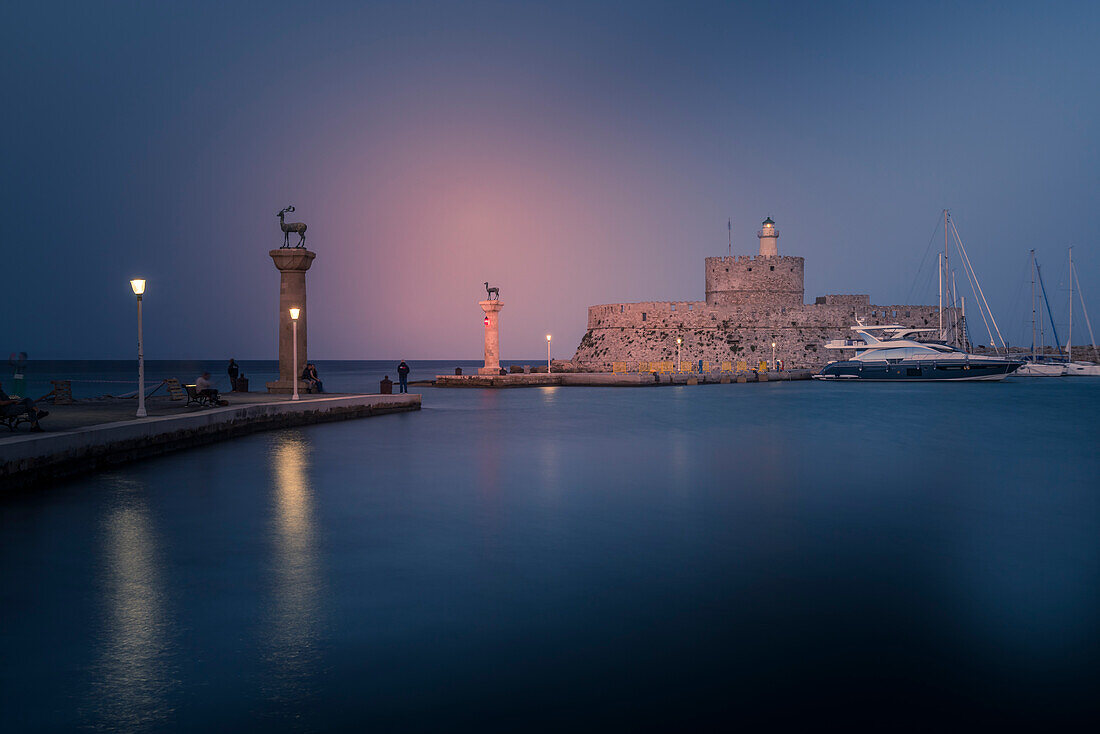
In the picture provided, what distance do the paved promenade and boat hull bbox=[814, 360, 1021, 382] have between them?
99.4 feet

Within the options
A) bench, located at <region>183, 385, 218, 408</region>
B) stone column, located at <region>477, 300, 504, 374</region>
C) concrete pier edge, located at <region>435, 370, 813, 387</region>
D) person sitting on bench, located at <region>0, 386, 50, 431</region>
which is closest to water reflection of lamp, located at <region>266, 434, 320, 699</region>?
person sitting on bench, located at <region>0, 386, 50, 431</region>

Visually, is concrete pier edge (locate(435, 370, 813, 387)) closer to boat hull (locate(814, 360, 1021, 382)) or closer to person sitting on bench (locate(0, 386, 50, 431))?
boat hull (locate(814, 360, 1021, 382))

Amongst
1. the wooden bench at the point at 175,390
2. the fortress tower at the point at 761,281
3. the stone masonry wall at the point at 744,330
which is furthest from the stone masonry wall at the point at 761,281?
the wooden bench at the point at 175,390

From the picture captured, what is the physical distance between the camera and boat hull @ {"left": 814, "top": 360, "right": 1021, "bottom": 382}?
3909 cm

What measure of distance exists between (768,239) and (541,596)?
161 ft

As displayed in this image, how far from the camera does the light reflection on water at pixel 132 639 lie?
325 cm

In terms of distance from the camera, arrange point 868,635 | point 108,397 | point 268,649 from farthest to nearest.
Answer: point 108,397 → point 868,635 → point 268,649

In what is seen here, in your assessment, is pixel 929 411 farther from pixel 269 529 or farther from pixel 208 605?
pixel 208 605

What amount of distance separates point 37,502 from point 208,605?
13.6 feet

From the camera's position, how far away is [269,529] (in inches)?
270

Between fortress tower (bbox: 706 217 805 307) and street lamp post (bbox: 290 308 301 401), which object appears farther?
fortress tower (bbox: 706 217 805 307)

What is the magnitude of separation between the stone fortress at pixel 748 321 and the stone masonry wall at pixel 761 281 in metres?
0.06

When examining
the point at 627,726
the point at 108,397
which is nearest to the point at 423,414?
the point at 108,397

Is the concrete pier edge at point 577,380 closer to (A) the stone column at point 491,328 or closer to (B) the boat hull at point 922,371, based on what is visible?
(A) the stone column at point 491,328
